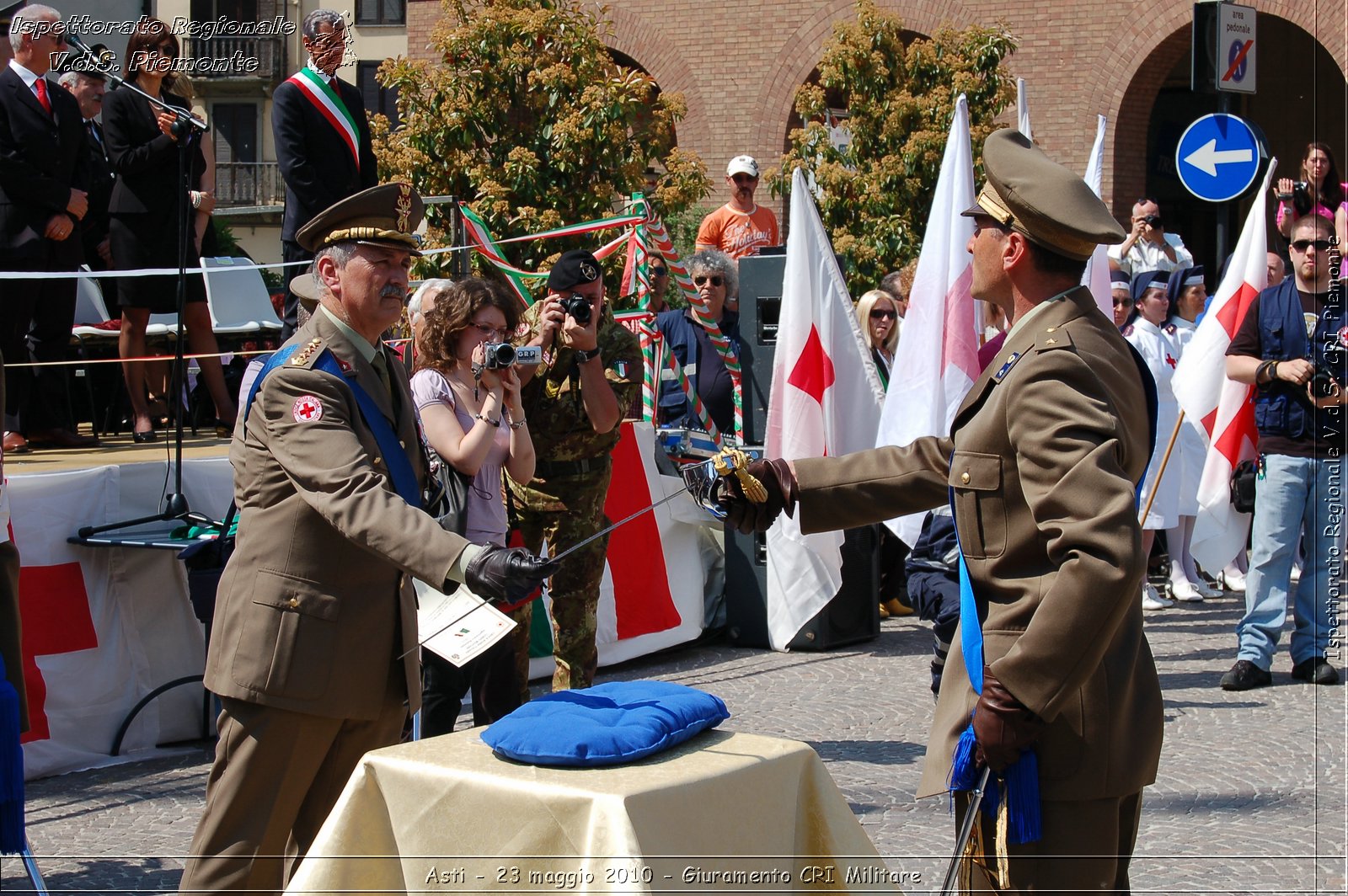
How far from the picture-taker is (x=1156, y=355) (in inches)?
424

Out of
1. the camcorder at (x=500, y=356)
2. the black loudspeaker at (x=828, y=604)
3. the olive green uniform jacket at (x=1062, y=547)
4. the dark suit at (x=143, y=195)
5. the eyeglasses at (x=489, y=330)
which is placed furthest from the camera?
the black loudspeaker at (x=828, y=604)

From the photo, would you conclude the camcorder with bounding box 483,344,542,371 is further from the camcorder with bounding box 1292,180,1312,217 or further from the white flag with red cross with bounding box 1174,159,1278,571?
the camcorder with bounding box 1292,180,1312,217

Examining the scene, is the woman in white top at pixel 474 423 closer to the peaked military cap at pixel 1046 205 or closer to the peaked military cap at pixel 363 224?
the peaked military cap at pixel 363 224

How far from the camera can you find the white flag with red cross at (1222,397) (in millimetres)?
9203

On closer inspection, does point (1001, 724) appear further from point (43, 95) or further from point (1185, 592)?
point (1185, 592)

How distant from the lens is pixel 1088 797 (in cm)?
292

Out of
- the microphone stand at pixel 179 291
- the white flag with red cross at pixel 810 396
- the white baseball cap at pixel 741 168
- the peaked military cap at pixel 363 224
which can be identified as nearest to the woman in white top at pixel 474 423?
the peaked military cap at pixel 363 224

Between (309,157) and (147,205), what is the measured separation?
1.81 metres

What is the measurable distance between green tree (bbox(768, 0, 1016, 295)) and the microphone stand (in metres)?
9.40

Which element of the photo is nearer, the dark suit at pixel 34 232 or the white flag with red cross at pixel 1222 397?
the dark suit at pixel 34 232

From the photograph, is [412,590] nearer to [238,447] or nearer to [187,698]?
[238,447]

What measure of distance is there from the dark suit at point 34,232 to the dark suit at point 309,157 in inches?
63.8

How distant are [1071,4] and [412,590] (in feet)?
67.1

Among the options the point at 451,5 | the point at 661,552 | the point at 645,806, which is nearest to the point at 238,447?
the point at 645,806
